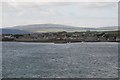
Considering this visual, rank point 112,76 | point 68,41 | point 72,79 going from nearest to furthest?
point 72,79
point 112,76
point 68,41

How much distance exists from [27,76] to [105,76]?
8.96 m

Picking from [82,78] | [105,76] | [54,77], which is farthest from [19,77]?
[105,76]

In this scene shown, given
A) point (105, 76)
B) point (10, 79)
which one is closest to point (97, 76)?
point (105, 76)

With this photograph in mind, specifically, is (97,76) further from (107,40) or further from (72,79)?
(107,40)

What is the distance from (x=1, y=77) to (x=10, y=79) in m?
1.83

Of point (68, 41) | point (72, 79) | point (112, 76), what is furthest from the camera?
point (68, 41)

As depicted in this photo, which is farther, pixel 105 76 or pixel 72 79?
pixel 105 76

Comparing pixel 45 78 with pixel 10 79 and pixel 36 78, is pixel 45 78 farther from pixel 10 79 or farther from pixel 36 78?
pixel 10 79

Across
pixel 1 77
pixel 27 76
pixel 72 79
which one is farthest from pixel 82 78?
pixel 1 77

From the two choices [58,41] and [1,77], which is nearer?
[1,77]

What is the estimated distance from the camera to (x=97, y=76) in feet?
133

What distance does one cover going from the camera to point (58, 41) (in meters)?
198

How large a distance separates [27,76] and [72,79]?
5635 millimetres

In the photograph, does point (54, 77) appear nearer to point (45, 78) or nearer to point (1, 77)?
point (45, 78)
